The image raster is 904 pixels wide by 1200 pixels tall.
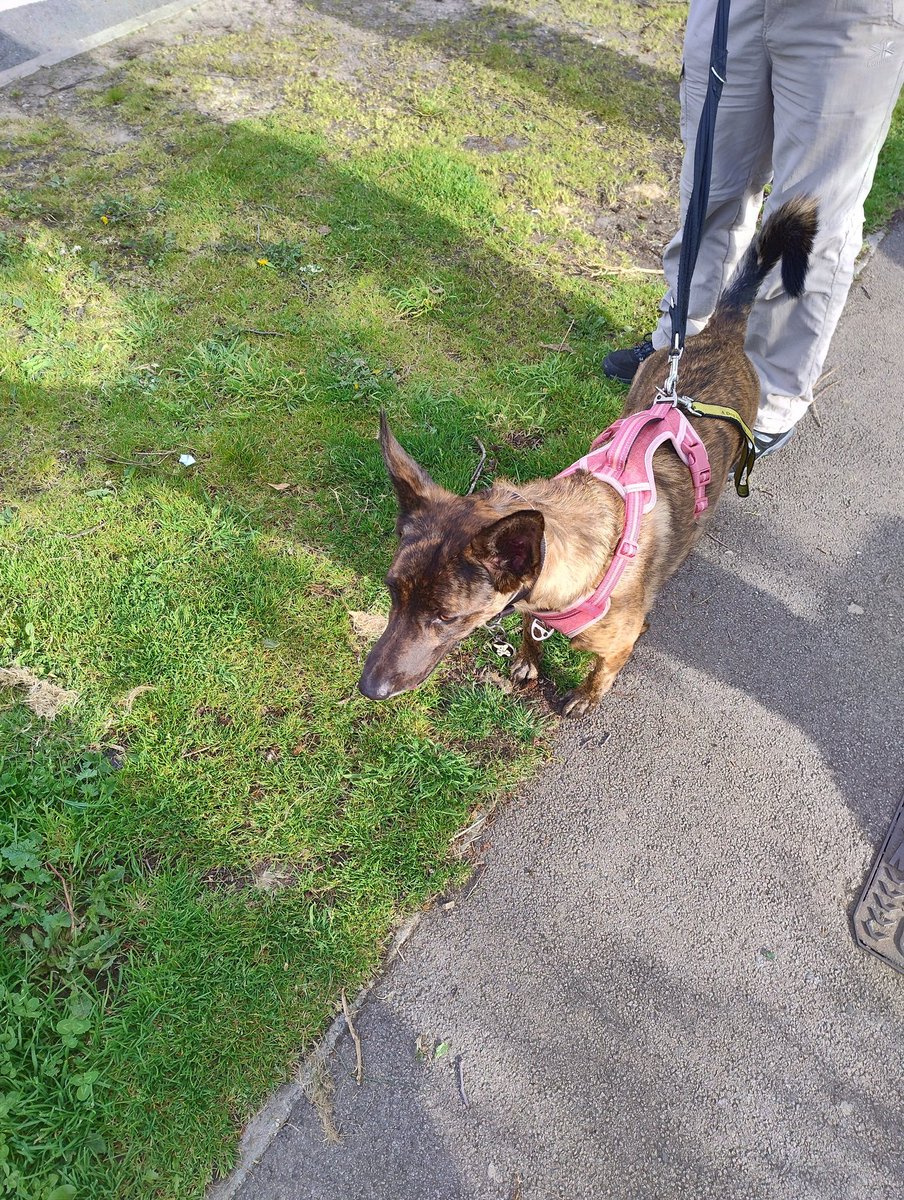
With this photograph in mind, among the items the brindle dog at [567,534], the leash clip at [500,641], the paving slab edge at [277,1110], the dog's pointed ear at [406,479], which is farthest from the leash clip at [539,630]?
the paving slab edge at [277,1110]

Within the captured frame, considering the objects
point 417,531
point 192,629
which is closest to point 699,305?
point 417,531

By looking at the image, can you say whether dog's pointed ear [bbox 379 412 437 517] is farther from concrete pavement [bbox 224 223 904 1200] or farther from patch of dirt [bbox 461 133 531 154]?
patch of dirt [bbox 461 133 531 154]

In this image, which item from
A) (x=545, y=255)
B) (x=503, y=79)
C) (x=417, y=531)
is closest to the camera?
(x=417, y=531)

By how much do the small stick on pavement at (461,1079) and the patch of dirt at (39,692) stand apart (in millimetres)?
2188

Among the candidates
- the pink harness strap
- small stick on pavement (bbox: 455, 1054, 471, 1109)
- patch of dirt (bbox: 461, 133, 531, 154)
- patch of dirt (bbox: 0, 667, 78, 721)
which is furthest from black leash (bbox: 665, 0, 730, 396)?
patch of dirt (bbox: 461, 133, 531, 154)

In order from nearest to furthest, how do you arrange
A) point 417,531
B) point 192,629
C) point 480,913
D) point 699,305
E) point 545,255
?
point 417,531 → point 480,913 → point 192,629 → point 699,305 → point 545,255

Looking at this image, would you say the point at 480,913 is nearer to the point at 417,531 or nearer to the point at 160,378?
the point at 417,531

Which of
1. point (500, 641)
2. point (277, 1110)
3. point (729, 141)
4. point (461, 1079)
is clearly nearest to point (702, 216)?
point (729, 141)

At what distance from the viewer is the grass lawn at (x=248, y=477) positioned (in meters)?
2.57

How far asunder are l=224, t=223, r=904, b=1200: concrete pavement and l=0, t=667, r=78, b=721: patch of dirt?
186 centimetres

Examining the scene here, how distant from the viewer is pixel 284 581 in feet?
12.1

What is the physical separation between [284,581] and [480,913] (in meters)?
1.87

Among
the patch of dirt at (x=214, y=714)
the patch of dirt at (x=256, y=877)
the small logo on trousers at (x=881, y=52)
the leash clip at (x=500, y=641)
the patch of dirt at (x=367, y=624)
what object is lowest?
the patch of dirt at (x=256, y=877)

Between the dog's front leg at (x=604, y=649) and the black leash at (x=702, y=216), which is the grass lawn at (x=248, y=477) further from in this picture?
the black leash at (x=702, y=216)
